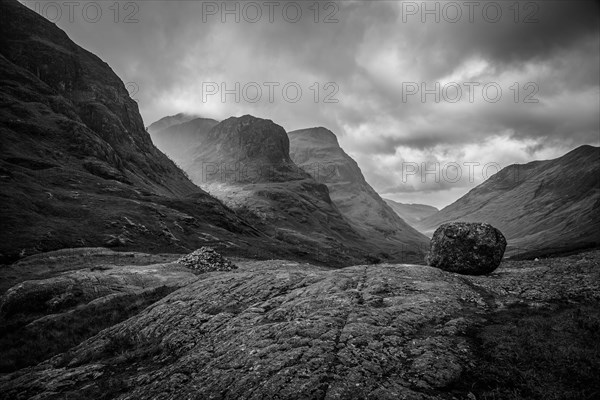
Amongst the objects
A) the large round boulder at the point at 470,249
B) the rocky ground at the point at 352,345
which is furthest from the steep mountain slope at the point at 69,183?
the large round boulder at the point at 470,249

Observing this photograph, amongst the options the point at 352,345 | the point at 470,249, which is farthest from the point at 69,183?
the point at 470,249

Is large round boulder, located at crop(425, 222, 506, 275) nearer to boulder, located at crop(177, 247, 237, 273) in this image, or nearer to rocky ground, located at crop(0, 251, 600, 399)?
rocky ground, located at crop(0, 251, 600, 399)

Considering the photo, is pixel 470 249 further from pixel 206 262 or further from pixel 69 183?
pixel 69 183

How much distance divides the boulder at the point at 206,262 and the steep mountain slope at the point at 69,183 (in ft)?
127

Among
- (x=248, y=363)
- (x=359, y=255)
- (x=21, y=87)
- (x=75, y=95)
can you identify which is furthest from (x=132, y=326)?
(x=75, y=95)

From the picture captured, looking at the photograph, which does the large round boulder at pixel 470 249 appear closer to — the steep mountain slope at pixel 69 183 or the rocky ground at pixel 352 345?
the rocky ground at pixel 352 345

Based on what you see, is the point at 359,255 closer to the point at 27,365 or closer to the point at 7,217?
the point at 7,217

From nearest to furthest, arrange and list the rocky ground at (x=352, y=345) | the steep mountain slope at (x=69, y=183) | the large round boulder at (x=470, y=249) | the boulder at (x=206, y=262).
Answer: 1. the rocky ground at (x=352, y=345)
2. the large round boulder at (x=470, y=249)
3. the boulder at (x=206, y=262)
4. the steep mountain slope at (x=69, y=183)

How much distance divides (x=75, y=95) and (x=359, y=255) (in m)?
223

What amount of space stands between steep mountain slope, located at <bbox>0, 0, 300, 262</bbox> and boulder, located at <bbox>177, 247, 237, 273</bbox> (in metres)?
38.6

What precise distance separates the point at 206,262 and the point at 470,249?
Answer: 31720 millimetres

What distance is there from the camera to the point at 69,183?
336 feet

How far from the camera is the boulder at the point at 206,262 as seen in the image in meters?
38.3

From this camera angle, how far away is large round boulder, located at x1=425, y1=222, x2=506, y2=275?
79.5 ft
